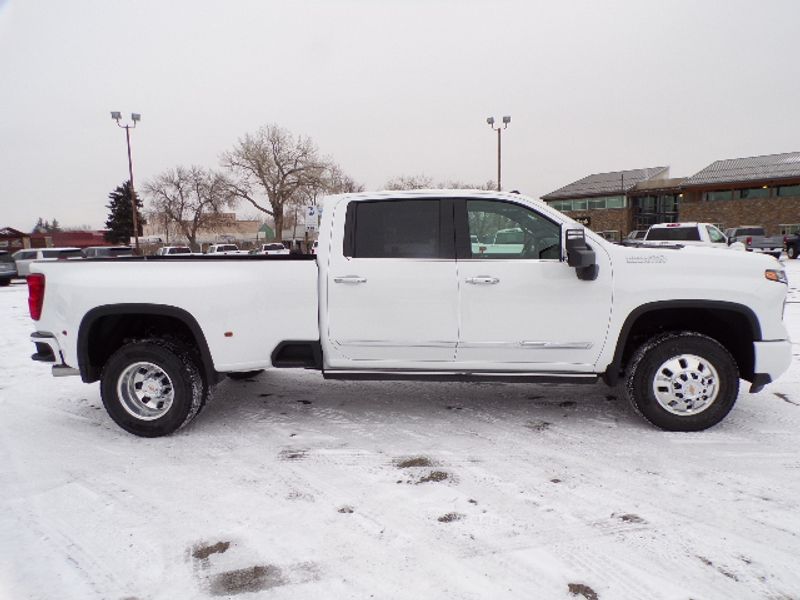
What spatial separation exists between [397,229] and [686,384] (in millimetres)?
2660

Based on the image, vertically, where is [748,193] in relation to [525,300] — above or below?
above

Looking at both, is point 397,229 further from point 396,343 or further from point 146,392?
point 146,392

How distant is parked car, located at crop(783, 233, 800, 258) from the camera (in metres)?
28.7

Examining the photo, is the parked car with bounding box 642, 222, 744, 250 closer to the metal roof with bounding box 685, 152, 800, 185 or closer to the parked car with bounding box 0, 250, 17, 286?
the parked car with bounding box 0, 250, 17, 286

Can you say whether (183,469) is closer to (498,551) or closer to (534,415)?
(498,551)

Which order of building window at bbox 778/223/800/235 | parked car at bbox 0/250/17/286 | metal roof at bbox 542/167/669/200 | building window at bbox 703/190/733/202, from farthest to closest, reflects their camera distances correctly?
metal roof at bbox 542/167/669/200 < building window at bbox 703/190/733/202 < building window at bbox 778/223/800/235 < parked car at bbox 0/250/17/286

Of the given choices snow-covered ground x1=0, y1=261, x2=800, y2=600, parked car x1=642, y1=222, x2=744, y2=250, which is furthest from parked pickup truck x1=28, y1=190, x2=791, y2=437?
parked car x1=642, y1=222, x2=744, y2=250

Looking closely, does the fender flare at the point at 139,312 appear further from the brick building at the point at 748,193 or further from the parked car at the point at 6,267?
the brick building at the point at 748,193

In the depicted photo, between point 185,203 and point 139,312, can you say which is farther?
point 185,203

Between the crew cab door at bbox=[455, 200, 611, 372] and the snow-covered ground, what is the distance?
665mm

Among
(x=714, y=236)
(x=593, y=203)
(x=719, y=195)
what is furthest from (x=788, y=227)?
(x=714, y=236)

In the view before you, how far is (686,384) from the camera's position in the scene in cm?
419

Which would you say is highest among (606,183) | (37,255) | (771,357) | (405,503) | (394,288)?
(606,183)

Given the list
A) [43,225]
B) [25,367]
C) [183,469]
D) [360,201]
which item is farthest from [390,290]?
[43,225]
